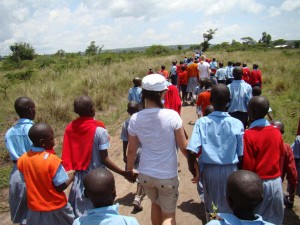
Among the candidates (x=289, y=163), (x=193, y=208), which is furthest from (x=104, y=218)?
(x=193, y=208)

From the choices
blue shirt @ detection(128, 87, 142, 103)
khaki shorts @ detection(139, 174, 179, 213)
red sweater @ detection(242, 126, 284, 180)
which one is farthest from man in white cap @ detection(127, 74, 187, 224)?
blue shirt @ detection(128, 87, 142, 103)

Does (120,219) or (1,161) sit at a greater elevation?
(120,219)

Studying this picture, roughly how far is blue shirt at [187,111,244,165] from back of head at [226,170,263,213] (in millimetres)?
890

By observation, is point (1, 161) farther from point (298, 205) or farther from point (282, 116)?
point (282, 116)

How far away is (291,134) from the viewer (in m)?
6.62

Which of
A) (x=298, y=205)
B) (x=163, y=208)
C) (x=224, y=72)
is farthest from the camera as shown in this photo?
(x=224, y=72)

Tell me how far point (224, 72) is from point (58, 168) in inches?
362

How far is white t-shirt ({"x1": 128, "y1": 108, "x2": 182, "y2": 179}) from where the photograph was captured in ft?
8.48

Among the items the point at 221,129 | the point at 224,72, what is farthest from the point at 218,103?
the point at 224,72

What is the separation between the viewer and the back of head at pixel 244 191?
1.64 metres

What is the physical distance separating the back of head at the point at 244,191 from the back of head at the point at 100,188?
75cm

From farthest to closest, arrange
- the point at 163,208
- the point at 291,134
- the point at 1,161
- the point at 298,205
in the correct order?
the point at 291,134
the point at 1,161
the point at 298,205
the point at 163,208

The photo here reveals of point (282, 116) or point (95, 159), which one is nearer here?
point (95, 159)

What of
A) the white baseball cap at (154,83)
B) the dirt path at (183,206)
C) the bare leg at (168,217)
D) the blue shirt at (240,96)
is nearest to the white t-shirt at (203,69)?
the blue shirt at (240,96)
